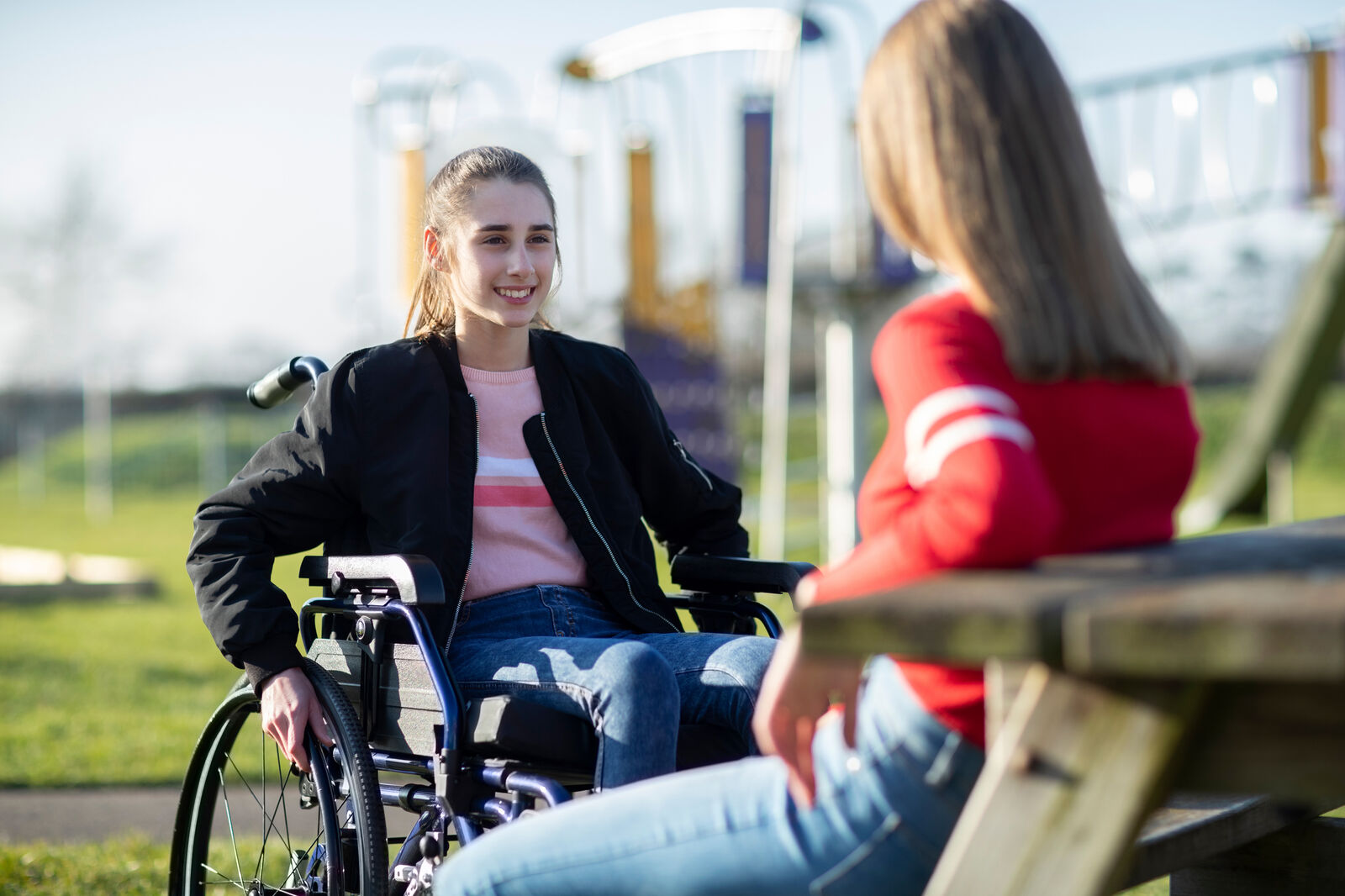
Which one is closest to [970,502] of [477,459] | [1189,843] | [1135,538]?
[1135,538]

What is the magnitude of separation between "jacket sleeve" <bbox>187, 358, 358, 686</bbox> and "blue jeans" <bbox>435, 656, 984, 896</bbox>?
95 cm

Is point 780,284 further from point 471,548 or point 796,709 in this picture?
point 796,709

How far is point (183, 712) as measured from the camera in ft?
19.2

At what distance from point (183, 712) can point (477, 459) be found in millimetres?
3974

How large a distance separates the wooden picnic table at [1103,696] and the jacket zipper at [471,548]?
113 centimetres

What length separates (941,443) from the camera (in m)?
1.21

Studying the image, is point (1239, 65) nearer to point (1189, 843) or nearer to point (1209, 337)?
point (1189, 843)

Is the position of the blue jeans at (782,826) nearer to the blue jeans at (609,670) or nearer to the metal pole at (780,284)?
the blue jeans at (609,670)

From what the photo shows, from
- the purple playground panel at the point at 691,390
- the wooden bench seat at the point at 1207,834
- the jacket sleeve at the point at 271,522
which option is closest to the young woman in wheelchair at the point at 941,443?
the wooden bench seat at the point at 1207,834

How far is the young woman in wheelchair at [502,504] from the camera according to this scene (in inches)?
84.0

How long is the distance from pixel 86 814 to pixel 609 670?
279 centimetres

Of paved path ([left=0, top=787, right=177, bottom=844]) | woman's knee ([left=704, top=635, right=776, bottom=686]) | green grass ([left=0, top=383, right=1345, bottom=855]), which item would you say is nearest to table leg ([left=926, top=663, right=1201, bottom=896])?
woman's knee ([left=704, top=635, right=776, bottom=686])

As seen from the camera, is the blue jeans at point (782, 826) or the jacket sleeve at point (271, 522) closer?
the blue jeans at point (782, 826)

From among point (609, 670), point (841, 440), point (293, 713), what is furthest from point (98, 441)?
point (609, 670)
